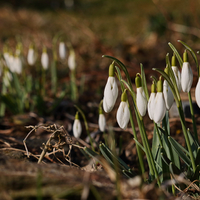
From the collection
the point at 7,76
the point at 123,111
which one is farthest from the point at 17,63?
the point at 123,111

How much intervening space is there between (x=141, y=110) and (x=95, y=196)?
451mm

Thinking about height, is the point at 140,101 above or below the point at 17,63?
below

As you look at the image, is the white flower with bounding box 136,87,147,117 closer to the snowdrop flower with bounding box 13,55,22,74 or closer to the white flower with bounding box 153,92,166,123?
the white flower with bounding box 153,92,166,123

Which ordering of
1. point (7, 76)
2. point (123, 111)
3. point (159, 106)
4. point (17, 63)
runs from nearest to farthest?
point (159, 106)
point (123, 111)
point (17, 63)
point (7, 76)

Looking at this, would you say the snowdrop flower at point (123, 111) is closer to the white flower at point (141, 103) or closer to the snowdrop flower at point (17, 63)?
the white flower at point (141, 103)

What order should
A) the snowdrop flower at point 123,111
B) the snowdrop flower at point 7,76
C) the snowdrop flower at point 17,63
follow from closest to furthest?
the snowdrop flower at point 123,111
the snowdrop flower at point 17,63
the snowdrop flower at point 7,76

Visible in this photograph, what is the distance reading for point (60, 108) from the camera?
3.12 metres

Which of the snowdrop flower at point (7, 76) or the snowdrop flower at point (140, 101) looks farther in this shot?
the snowdrop flower at point (7, 76)

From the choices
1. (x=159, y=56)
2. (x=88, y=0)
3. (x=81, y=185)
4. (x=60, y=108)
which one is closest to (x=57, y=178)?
(x=81, y=185)

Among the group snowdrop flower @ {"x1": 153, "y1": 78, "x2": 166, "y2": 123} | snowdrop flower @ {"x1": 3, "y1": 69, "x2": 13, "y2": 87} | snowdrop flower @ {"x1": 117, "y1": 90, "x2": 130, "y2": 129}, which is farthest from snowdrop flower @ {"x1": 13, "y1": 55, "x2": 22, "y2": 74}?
snowdrop flower @ {"x1": 153, "y1": 78, "x2": 166, "y2": 123}

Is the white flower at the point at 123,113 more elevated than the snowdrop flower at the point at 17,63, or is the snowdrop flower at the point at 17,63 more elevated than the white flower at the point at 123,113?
the snowdrop flower at the point at 17,63

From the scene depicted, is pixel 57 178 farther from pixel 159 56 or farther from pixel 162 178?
pixel 159 56

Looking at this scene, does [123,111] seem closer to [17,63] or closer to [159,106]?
[159,106]

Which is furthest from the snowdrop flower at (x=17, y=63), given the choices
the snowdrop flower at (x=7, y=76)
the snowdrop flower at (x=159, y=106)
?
the snowdrop flower at (x=159, y=106)
